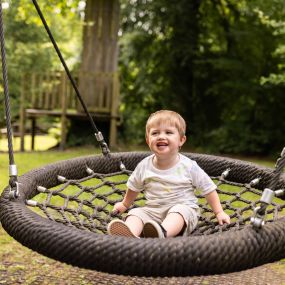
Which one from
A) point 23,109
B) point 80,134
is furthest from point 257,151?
point 23,109

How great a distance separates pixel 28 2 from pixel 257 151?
4.26 metres

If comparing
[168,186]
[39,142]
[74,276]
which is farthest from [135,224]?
[39,142]

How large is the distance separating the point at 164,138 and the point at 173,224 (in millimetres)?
369

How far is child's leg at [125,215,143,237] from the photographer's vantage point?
2.01 metres

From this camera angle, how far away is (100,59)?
26.9 feet

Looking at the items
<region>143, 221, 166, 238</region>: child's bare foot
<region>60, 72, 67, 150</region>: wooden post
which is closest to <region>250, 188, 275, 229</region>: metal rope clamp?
<region>143, 221, 166, 238</region>: child's bare foot

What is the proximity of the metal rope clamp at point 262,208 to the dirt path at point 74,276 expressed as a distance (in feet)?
4.32

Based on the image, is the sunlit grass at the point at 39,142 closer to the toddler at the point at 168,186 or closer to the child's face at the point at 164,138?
the toddler at the point at 168,186

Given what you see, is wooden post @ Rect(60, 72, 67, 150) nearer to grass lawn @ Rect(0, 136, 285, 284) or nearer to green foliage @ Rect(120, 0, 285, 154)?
green foliage @ Rect(120, 0, 285, 154)

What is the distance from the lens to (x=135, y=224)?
2.04 m

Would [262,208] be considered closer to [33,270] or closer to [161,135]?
[161,135]

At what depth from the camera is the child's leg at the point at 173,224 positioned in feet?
6.50

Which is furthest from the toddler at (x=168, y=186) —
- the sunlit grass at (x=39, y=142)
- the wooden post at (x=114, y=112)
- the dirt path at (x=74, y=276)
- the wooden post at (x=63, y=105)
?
the sunlit grass at (x=39, y=142)

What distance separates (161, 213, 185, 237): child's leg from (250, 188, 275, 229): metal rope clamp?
0.51m
